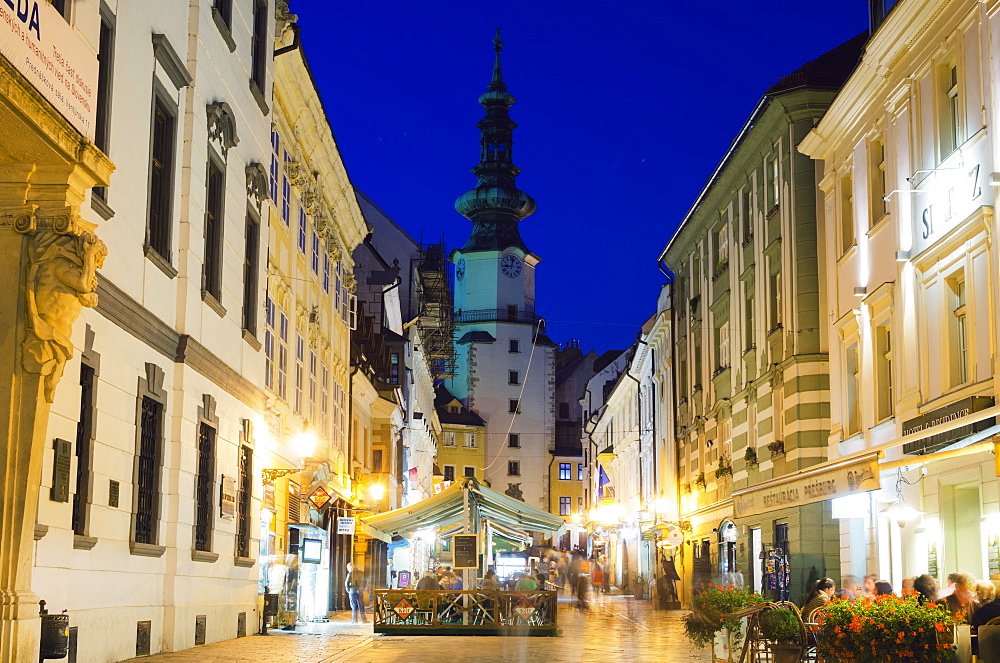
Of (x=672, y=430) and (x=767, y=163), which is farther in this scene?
(x=672, y=430)

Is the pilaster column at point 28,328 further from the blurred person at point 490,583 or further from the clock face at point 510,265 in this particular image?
the clock face at point 510,265

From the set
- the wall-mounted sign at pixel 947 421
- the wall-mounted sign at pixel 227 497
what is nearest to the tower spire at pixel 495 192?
the wall-mounted sign at pixel 227 497

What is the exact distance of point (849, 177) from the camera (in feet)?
82.1

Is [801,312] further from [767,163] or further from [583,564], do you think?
[583,564]

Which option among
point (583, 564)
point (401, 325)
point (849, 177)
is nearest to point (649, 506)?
point (583, 564)

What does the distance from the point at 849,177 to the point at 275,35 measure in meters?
12.1

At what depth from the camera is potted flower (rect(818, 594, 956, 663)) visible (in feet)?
37.1

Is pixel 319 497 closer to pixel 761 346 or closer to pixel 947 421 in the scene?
pixel 761 346

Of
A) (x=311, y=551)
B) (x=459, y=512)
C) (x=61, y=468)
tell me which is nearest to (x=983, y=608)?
(x=61, y=468)

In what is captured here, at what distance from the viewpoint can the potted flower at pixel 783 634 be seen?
44.6 ft

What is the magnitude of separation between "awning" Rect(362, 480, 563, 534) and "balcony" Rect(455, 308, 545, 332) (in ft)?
230

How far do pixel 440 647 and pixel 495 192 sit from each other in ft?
283

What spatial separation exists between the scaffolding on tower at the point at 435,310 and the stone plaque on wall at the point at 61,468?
52797 millimetres

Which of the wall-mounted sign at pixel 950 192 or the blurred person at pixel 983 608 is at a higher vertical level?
the wall-mounted sign at pixel 950 192
